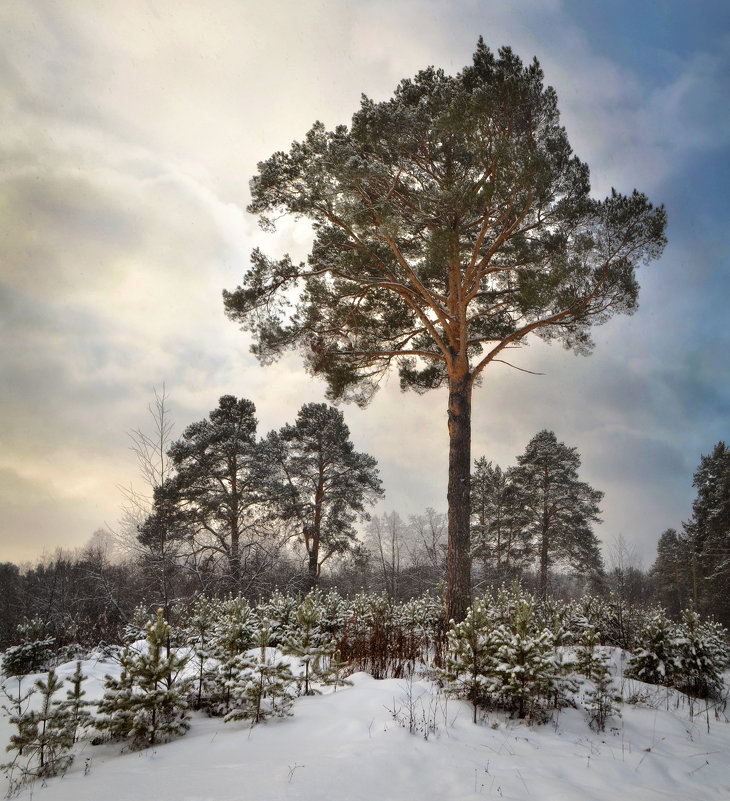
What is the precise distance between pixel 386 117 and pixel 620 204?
16.1 ft

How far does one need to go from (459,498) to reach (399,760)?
5.65 metres

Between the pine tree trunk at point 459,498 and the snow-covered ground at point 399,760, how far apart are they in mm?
3138

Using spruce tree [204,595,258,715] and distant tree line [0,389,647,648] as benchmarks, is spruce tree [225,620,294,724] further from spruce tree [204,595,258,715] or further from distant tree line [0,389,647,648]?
distant tree line [0,389,647,648]

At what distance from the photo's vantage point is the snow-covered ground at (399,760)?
9.61 ft

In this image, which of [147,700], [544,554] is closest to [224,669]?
[147,700]

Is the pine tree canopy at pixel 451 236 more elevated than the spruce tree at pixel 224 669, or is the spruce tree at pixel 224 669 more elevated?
the pine tree canopy at pixel 451 236

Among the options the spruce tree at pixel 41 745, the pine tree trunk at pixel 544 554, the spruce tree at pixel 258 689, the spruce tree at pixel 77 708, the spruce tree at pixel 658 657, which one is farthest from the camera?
the pine tree trunk at pixel 544 554

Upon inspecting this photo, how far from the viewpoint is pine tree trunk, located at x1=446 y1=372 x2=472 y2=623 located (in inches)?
321

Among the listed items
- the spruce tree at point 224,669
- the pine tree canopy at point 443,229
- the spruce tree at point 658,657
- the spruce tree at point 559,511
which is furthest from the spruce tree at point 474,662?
the spruce tree at point 559,511

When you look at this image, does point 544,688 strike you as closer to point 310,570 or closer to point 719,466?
point 310,570

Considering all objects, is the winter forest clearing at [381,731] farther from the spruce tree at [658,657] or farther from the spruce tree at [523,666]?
the spruce tree at [658,657]

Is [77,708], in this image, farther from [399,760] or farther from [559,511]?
[559,511]

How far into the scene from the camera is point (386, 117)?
828 cm

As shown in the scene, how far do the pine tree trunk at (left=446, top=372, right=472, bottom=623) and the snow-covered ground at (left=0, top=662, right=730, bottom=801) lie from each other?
3138 mm
